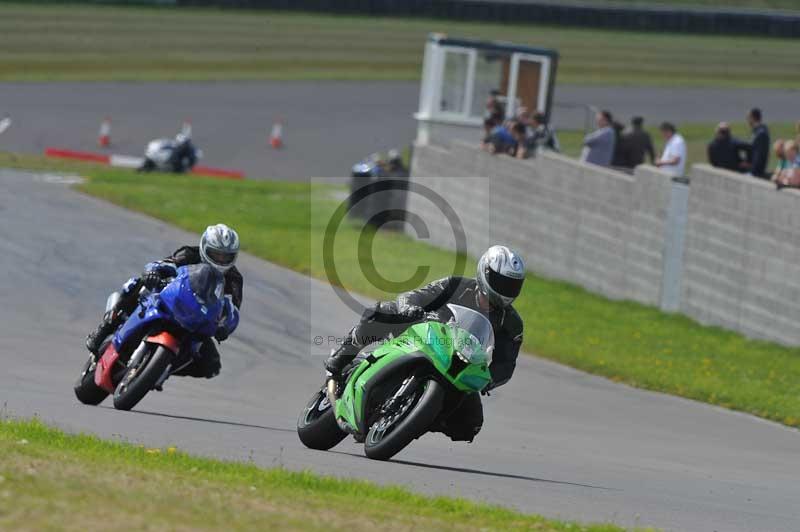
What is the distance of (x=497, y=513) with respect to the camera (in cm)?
742

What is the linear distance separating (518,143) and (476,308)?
16671 millimetres

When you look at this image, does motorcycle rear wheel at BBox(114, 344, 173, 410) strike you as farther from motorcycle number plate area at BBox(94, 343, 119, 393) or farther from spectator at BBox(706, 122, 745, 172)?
spectator at BBox(706, 122, 745, 172)

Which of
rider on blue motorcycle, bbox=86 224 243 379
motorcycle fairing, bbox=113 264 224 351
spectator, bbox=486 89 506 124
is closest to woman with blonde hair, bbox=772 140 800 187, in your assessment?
rider on blue motorcycle, bbox=86 224 243 379

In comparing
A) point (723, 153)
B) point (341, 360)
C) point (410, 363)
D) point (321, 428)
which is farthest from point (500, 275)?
point (723, 153)

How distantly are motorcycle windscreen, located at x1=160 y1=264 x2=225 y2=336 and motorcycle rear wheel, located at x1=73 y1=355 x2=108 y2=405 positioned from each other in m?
0.88

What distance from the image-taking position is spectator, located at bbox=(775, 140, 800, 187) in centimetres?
1761

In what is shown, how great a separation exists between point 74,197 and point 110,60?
75.0 ft

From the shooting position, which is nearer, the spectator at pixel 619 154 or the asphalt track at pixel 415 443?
the asphalt track at pixel 415 443

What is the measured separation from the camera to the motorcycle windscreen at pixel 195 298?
10.8 metres

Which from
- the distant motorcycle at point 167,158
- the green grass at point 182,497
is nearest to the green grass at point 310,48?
the distant motorcycle at point 167,158

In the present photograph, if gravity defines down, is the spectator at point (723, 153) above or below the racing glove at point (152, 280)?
above

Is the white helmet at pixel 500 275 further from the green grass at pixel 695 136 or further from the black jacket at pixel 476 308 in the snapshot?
the green grass at pixel 695 136

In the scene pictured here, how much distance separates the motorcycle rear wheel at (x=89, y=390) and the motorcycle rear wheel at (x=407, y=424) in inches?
112

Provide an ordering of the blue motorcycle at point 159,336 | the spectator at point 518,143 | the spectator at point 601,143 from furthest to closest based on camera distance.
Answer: the spectator at point 518,143
the spectator at point 601,143
the blue motorcycle at point 159,336
